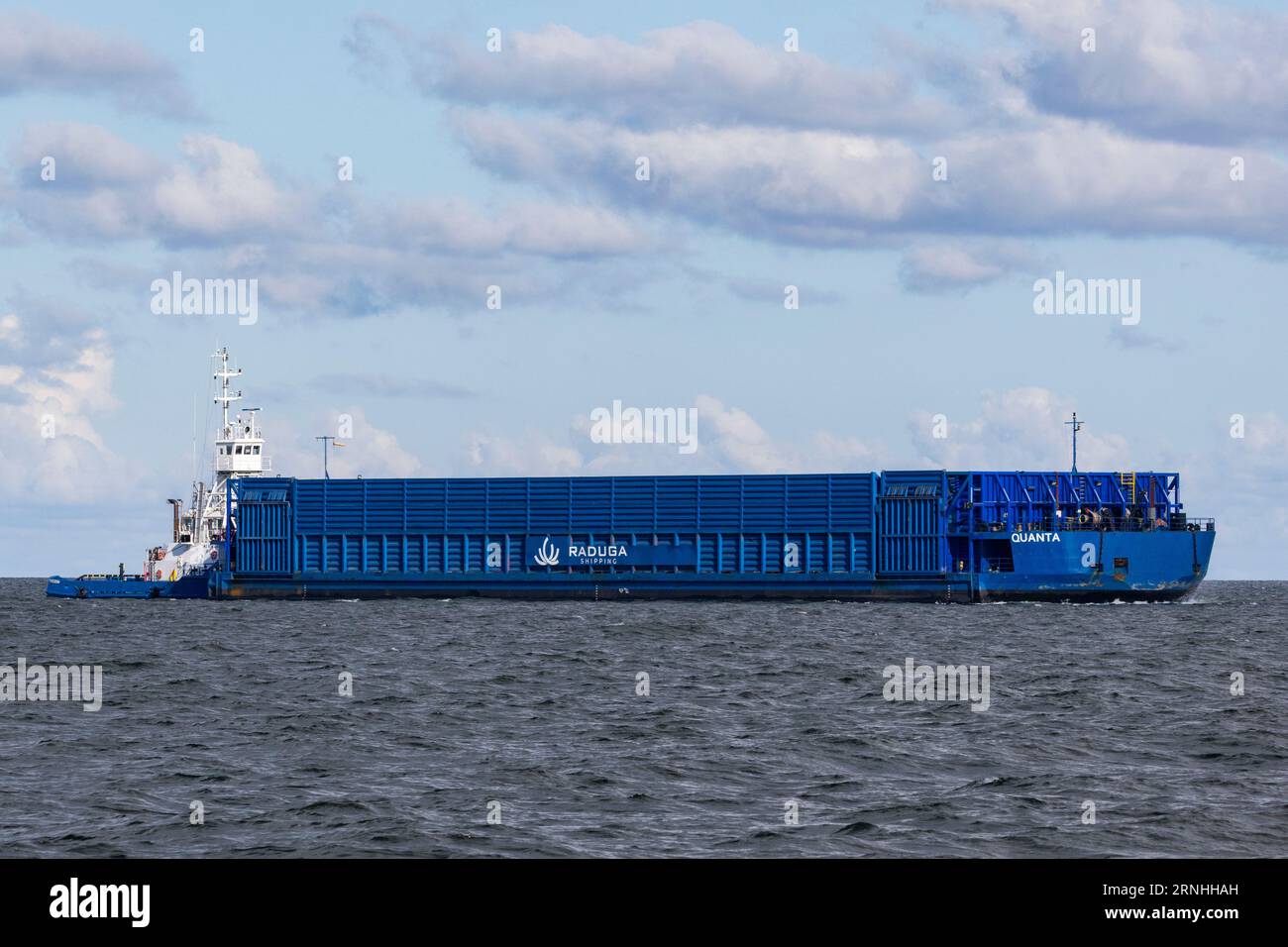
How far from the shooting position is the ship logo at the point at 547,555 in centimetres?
8425

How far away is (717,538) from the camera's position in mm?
81625

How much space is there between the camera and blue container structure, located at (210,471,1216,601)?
77375mm

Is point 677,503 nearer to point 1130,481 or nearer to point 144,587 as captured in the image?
point 1130,481

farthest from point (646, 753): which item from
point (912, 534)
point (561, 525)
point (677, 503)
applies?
point (561, 525)

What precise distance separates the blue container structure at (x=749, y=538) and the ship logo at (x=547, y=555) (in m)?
0.08

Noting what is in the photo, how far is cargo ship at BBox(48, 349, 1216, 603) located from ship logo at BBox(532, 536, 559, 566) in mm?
123

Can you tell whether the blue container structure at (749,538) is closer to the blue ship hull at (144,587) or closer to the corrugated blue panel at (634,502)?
the corrugated blue panel at (634,502)

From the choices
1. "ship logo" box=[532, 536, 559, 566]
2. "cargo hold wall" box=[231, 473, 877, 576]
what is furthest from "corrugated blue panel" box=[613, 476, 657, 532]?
"ship logo" box=[532, 536, 559, 566]

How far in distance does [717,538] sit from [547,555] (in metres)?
9.77

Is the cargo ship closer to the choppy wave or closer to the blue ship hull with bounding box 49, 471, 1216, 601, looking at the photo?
the blue ship hull with bounding box 49, 471, 1216, 601
